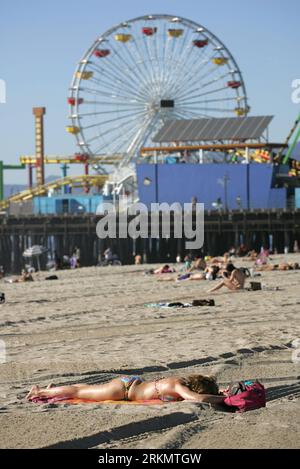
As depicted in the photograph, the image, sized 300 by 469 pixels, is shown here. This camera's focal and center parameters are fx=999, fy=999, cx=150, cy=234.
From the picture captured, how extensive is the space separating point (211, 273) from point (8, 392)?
41.0ft

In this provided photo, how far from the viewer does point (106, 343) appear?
987 centimetres

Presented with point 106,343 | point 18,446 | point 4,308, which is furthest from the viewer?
point 4,308

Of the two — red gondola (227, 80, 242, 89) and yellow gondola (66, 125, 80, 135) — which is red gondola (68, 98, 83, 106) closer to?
yellow gondola (66, 125, 80, 135)

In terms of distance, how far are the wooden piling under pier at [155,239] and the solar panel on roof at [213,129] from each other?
5.75 metres

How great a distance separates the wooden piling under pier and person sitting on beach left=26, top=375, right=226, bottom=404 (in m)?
31.9

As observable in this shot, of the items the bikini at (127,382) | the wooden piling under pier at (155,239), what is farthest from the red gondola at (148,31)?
the bikini at (127,382)

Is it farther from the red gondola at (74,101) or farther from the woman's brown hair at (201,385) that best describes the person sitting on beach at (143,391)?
the red gondola at (74,101)

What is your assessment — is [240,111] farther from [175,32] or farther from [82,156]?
[82,156]

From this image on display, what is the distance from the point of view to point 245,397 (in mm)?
6352

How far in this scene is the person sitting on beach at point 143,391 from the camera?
21.6 ft

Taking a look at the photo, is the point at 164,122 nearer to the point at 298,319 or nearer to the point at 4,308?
the point at 4,308

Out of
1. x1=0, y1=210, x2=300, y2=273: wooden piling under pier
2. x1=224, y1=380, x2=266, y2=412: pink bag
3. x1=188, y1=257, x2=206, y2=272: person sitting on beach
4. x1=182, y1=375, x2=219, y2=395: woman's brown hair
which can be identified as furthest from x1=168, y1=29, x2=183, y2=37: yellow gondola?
x1=224, y1=380, x2=266, y2=412: pink bag

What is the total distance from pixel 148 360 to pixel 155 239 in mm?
32364
